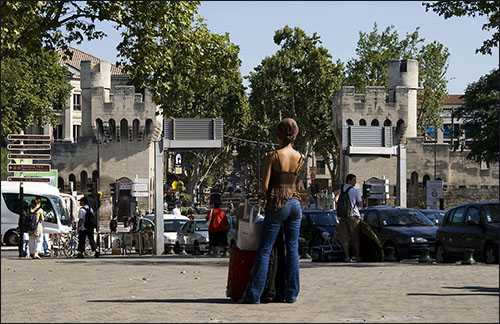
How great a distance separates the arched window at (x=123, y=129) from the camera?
240 feet

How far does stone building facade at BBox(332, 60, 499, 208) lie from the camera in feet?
244

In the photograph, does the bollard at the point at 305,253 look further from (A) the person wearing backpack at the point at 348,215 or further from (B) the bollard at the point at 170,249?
(B) the bollard at the point at 170,249

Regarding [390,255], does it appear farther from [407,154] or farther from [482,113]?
[407,154]

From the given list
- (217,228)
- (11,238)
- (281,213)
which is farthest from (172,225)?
(281,213)

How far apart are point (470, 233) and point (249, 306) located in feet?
34.7

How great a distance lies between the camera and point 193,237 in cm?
3169

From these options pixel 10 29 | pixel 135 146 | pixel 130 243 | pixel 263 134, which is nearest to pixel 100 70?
pixel 135 146

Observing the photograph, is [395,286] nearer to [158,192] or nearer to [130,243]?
[158,192]

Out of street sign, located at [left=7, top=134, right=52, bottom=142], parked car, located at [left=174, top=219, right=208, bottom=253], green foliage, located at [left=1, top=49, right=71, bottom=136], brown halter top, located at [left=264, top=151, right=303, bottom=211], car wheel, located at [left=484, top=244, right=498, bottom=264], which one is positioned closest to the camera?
brown halter top, located at [left=264, top=151, right=303, bottom=211]

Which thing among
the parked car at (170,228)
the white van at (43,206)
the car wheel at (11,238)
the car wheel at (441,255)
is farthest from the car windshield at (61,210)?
the car wheel at (441,255)

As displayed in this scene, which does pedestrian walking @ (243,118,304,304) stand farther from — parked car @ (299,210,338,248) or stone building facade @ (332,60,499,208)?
stone building facade @ (332,60,499,208)

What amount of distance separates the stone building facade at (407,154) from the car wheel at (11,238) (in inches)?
1406

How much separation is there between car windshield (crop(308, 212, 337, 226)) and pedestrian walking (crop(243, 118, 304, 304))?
1736 cm

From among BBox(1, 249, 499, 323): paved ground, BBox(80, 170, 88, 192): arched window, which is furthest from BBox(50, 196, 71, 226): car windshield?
BBox(1, 249, 499, 323): paved ground
